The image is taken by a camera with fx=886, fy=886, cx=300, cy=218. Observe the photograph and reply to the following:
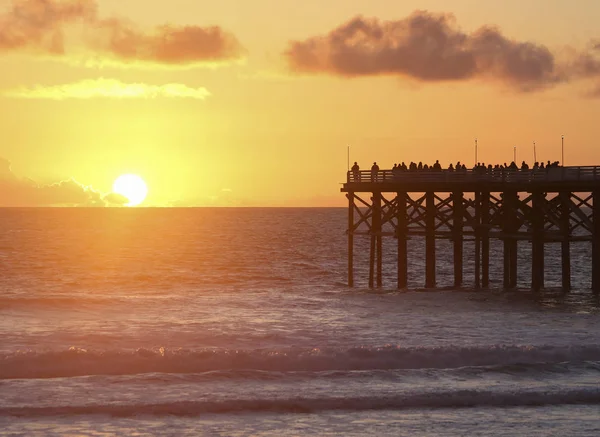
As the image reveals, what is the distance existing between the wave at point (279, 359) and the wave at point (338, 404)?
10.9 feet

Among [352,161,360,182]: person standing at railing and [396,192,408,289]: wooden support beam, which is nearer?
[396,192,408,289]: wooden support beam

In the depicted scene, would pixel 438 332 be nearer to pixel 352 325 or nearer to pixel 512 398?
pixel 352 325

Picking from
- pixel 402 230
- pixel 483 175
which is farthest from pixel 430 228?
pixel 483 175

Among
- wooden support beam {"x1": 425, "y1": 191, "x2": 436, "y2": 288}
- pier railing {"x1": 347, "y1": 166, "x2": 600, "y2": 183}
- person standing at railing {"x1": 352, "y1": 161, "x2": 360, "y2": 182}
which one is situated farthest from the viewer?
person standing at railing {"x1": 352, "y1": 161, "x2": 360, "y2": 182}

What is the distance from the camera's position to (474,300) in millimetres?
41188

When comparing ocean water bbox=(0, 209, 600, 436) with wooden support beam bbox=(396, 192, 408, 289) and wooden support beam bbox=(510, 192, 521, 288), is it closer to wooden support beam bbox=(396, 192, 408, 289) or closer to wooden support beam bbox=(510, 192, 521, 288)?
wooden support beam bbox=(396, 192, 408, 289)

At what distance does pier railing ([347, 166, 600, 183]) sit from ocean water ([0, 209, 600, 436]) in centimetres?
562

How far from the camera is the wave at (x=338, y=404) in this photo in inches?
789

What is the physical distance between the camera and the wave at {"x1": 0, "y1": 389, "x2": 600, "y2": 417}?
2003 cm

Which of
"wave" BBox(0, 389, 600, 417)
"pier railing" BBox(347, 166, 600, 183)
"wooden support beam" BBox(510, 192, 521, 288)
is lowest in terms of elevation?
"wave" BBox(0, 389, 600, 417)

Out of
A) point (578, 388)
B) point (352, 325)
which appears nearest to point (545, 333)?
point (352, 325)

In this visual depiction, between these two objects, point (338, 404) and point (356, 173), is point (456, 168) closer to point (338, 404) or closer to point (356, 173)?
point (356, 173)

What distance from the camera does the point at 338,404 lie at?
20766 mm

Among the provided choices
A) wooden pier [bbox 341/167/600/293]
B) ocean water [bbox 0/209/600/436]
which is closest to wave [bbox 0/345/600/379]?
ocean water [bbox 0/209/600/436]
